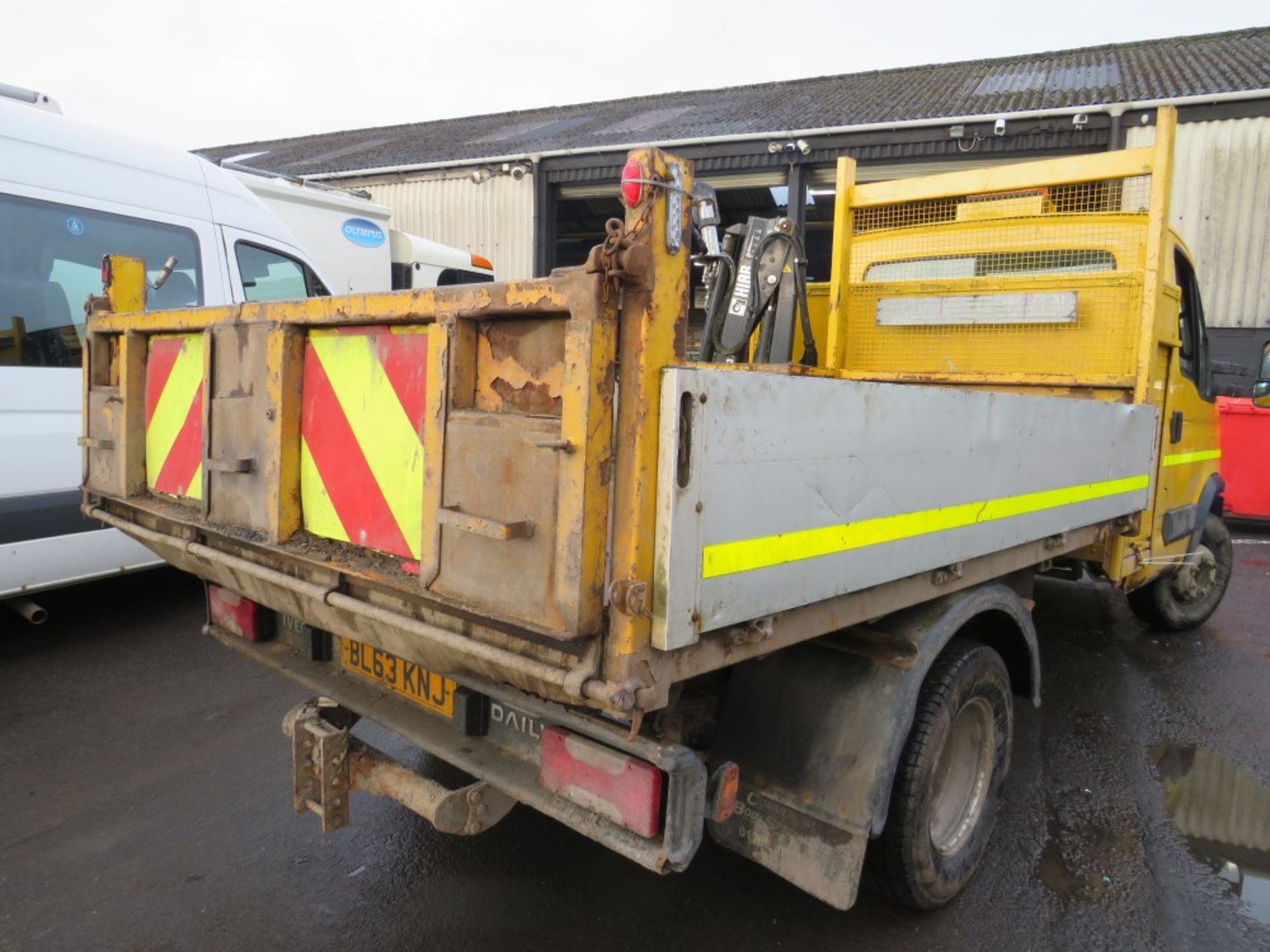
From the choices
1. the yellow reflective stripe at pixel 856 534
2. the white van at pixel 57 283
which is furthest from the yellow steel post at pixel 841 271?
the white van at pixel 57 283

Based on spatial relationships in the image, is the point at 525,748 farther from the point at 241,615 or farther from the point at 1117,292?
the point at 1117,292

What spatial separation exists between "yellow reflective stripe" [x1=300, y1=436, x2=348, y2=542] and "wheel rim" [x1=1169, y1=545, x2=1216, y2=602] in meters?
5.35

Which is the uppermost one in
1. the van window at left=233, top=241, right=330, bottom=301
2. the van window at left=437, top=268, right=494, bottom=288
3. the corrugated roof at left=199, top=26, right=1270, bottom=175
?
the corrugated roof at left=199, top=26, right=1270, bottom=175

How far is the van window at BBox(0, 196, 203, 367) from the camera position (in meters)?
4.39

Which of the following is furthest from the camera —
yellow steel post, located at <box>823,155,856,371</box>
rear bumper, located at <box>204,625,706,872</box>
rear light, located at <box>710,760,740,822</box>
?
yellow steel post, located at <box>823,155,856,371</box>

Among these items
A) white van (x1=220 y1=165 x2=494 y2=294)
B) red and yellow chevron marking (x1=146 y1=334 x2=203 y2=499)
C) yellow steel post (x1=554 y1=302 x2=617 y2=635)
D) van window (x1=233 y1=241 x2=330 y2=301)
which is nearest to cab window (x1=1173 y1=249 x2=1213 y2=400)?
yellow steel post (x1=554 y1=302 x2=617 y2=635)

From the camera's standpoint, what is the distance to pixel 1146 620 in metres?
5.74

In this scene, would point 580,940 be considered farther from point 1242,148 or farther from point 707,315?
point 1242,148

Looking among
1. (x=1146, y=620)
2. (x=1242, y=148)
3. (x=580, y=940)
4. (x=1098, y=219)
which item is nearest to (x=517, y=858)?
(x=580, y=940)

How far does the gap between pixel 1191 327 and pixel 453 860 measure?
474 cm

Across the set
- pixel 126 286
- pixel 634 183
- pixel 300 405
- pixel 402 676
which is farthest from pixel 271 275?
pixel 634 183

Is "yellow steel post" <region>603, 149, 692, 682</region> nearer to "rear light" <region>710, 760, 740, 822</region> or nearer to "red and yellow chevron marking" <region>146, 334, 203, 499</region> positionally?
"rear light" <region>710, 760, 740, 822</region>

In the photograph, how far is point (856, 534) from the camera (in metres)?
2.04

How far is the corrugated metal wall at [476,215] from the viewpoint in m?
15.0
